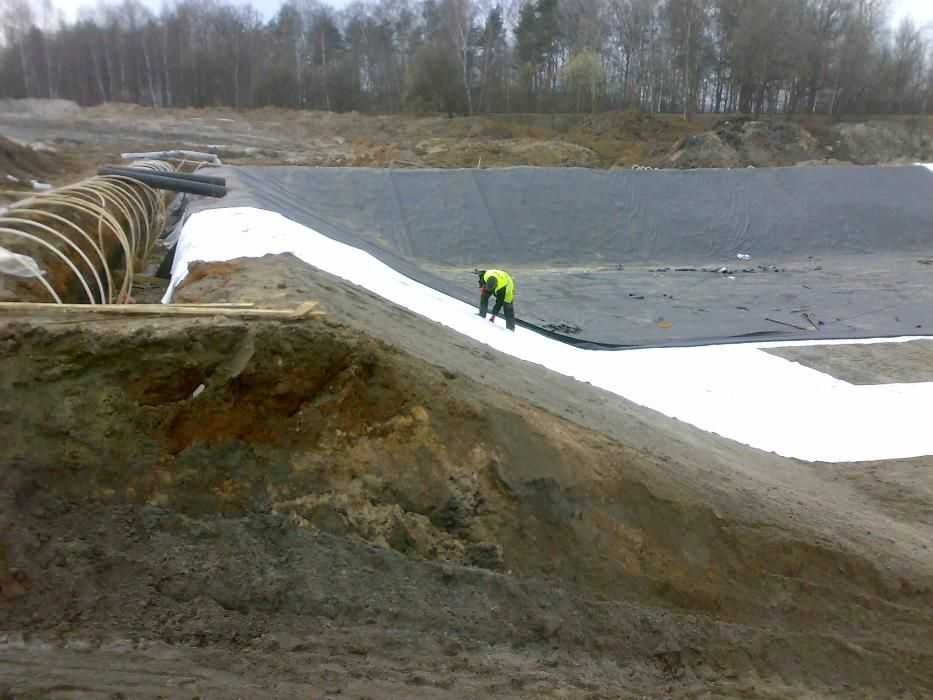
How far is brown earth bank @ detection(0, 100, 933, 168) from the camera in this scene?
30.3m

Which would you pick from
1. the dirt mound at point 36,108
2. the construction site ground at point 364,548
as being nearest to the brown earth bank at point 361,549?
the construction site ground at point 364,548

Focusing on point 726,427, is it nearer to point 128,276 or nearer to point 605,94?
point 128,276

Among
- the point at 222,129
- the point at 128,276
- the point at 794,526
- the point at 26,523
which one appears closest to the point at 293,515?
the point at 26,523

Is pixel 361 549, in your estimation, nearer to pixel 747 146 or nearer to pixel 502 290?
pixel 502 290

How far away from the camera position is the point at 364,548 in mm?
3404

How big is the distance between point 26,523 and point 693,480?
3403 millimetres

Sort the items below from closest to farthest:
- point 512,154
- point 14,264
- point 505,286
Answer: point 14,264 → point 505,286 → point 512,154

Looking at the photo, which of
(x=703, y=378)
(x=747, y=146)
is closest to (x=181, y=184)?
(x=703, y=378)

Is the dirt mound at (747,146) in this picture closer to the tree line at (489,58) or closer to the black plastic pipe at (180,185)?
the tree line at (489,58)

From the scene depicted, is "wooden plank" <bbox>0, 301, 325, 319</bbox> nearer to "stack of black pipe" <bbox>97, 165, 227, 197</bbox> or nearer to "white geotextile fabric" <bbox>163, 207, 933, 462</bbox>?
"white geotextile fabric" <bbox>163, 207, 933, 462</bbox>

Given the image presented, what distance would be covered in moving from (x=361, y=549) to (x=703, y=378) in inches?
256

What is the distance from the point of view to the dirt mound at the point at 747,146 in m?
30.6

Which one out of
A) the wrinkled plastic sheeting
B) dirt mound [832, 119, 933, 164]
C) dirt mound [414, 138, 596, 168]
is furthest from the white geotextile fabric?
dirt mound [832, 119, 933, 164]

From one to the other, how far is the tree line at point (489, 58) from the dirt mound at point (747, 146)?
9616 mm
